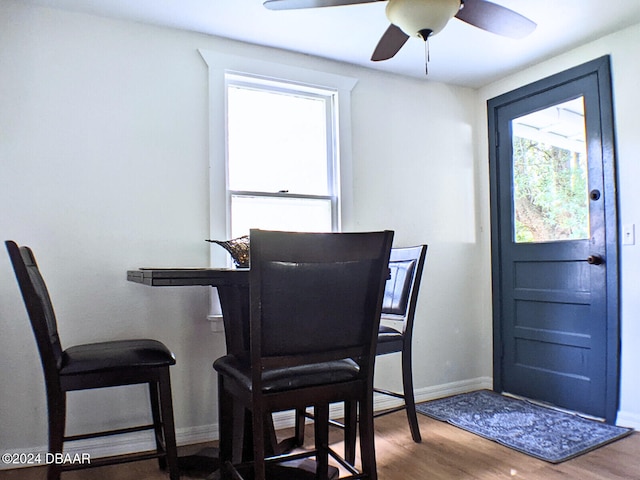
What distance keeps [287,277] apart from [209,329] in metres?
1.35

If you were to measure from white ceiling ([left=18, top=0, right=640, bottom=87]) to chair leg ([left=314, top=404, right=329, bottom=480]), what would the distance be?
1960 millimetres

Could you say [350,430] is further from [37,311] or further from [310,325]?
[37,311]

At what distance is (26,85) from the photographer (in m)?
2.35

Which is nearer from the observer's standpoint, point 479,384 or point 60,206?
point 60,206

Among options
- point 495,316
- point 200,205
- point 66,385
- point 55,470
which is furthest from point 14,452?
point 495,316

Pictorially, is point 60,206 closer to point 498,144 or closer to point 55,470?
point 55,470

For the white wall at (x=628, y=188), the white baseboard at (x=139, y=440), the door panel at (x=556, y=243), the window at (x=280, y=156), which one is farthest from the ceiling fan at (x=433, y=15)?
the white baseboard at (x=139, y=440)

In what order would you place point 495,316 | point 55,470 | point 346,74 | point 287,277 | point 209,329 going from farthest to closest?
point 495,316, point 346,74, point 209,329, point 55,470, point 287,277

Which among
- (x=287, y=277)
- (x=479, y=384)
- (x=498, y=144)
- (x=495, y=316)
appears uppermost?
(x=498, y=144)

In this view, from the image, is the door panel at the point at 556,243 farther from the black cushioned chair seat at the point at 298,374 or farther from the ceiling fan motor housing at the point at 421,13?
the black cushioned chair seat at the point at 298,374

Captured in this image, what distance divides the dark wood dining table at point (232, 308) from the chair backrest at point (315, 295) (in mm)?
388

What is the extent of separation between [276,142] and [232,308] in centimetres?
127

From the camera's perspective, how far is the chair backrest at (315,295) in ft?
4.73

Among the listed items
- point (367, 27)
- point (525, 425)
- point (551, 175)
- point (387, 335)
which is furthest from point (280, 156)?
point (525, 425)
